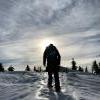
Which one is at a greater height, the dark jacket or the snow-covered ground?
the dark jacket

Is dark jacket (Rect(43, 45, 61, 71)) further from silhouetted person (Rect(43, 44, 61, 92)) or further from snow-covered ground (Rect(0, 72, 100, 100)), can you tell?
snow-covered ground (Rect(0, 72, 100, 100))

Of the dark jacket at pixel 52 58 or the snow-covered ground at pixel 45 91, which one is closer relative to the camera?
the snow-covered ground at pixel 45 91

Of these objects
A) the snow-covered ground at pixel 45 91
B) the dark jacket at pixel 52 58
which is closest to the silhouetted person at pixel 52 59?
the dark jacket at pixel 52 58

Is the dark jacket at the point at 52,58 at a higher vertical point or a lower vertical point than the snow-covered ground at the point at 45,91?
higher

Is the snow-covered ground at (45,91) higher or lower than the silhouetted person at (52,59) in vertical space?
lower

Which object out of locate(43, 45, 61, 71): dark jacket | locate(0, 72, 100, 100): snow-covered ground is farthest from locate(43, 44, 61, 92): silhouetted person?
locate(0, 72, 100, 100): snow-covered ground

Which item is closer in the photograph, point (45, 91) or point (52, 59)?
point (45, 91)

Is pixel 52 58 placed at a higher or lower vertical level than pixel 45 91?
higher

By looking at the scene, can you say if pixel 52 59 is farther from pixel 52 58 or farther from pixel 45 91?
pixel 45 91

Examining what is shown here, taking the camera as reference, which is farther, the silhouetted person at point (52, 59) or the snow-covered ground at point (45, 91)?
the silhouetted person at point (52, 59)

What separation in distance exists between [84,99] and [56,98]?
3.25ft

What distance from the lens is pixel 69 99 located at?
939 cm

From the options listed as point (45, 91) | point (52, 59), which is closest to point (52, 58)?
point (52, 59)

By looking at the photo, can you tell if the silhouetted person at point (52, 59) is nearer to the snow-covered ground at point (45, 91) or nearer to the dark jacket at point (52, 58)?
the dark jacket at point (52, 58)
